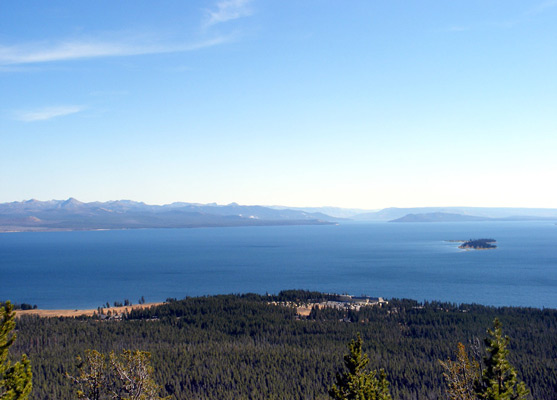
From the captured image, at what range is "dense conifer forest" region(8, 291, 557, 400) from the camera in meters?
68.7

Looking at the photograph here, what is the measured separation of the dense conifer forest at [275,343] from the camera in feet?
225

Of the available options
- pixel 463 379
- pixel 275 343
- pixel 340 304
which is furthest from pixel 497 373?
pixel 340 304

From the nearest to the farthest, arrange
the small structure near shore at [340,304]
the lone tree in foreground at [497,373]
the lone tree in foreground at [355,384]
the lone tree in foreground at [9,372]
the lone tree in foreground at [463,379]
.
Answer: the lone tree in foreground at [9,372]
the lone tree in foreground at [497,373]
the lone tree in foreground at [463,379]
the lone tree in foreground at [355,384]
the small structure near shore at [340,304]

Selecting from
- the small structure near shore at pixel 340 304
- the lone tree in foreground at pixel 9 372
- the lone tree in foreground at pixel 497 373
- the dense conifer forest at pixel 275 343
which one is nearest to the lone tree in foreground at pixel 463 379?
the lone tree in foreground at pixel 497 373

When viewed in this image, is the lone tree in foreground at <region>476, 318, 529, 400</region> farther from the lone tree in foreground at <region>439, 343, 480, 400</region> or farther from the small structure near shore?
the small structure near shore

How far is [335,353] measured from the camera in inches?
3206

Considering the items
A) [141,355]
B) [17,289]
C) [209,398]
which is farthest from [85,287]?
[141,355]

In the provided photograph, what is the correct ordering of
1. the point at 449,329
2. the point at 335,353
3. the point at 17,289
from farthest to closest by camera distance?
the point at 17,289
the point at 449,329
the point at 335,353

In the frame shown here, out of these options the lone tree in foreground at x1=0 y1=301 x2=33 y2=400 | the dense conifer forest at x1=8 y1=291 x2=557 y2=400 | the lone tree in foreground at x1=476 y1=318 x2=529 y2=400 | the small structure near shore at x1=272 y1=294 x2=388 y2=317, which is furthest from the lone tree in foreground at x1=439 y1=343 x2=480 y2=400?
the small structure near shore at x1=272 y1=294 x2=388 y2=317

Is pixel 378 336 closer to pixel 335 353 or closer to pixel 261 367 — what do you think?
pixel 335 353

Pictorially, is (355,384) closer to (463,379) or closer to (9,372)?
(463,379)

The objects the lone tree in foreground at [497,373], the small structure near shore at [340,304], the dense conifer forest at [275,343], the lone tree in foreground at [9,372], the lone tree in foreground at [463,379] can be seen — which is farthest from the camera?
the small structure near shore at [340,304]

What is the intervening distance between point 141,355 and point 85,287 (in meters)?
157

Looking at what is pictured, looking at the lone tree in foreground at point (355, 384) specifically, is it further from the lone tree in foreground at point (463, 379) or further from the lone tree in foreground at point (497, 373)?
the lone tree in foreground at point (497, 373)
